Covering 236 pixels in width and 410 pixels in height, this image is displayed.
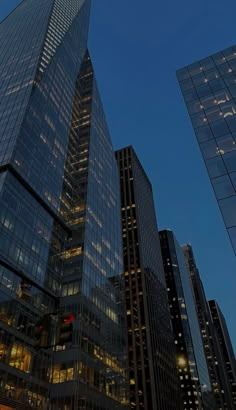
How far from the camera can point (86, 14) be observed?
15862cm

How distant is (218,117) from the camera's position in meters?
33.2

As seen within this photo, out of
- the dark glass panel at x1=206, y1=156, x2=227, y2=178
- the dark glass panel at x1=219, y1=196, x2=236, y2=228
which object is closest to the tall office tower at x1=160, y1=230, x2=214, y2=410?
the dark glass panel at x1=206, y1=156, x2=227, y2=178

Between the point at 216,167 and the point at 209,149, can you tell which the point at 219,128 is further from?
the point at 216,167

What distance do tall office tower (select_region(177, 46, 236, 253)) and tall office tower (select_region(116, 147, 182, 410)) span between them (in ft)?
351

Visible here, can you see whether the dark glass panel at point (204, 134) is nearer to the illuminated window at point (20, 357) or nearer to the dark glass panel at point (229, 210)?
the dark glass panel at point (229, 210)

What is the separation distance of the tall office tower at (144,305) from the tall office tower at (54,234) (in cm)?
5089

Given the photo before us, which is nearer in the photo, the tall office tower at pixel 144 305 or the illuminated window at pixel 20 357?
the illuminated window at pixel 20 357

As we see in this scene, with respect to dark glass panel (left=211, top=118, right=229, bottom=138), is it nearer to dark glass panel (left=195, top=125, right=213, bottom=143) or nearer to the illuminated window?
dark glass panel (left=195, top=125, right=213, bottom=143)

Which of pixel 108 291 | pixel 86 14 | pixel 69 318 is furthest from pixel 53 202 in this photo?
pixel 86 14

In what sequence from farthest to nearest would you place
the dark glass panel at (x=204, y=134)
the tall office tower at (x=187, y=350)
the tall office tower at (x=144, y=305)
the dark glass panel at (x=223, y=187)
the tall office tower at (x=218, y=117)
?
1. the tall office tower at (x=187, y=350)
2. the tall office tower at (x=144, y=305)
3. the dark glass panel at (x=204, y=134)
4. the tall office tower at (x=218, y=117)
5. the dark glass panel at (x=223, y=187)

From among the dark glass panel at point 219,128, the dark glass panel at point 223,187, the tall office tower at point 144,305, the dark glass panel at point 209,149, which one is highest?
the tall office tower at point 144,305

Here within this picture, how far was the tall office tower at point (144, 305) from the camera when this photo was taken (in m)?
122

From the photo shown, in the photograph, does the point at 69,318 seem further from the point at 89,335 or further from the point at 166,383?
the point at 166,383

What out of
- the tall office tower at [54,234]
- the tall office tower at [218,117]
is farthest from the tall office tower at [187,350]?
the tall office tower at [218,117]
